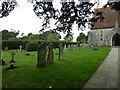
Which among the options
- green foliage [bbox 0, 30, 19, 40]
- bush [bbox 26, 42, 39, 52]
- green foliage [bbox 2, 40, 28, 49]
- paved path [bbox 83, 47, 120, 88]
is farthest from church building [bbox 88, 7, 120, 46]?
green foliage [bbox 0, 30, 19, 40]

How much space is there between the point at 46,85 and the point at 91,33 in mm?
33238

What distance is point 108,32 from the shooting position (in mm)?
31859

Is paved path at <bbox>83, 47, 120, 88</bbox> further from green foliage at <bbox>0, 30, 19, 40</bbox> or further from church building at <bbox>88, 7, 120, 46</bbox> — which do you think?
green foliage at <bbox>0, 30, 19, 40</bbox>

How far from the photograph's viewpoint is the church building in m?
30.2

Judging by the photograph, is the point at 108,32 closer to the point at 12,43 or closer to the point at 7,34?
the point at 12,43

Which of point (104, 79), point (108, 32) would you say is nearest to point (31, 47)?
point (104, 79)

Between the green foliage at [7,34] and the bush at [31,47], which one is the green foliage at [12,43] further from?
the green foliage at [7,34]

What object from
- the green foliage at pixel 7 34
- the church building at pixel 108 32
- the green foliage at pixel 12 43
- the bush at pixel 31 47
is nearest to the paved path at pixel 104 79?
the bush at pixel 31 47

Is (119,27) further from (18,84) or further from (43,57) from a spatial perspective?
(18,84)

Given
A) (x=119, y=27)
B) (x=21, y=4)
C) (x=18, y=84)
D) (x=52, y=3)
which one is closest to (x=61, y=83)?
(x=18, y=84)

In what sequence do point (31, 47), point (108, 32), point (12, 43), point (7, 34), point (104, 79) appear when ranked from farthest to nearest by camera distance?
point (7, 34), point (108, 32), point (12, 43), point (31, 47), point (104, 79)

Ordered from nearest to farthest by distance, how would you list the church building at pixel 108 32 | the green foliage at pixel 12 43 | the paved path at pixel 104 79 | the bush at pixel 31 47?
the paved path at pixel 104 79
the bush at pixel 31 47
the green foliage at pixel 12 43
the church building at pixel 108 32

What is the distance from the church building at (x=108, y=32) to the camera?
30.2 metres

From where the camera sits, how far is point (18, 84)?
4.07 meters
